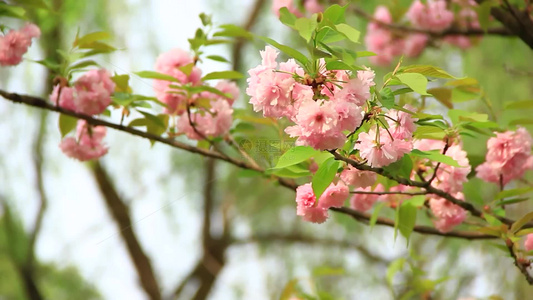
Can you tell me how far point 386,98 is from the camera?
1.47ft

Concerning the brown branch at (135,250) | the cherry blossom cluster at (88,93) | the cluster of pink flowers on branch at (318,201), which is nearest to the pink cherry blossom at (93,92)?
the cherry blossom cluster at (88,93)

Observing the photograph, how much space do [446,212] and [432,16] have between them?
0.82 metres

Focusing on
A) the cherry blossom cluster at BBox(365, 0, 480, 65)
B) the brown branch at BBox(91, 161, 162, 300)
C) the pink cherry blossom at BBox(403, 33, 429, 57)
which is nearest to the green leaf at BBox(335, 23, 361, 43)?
the cherry blossom cluster at BBox(365, 0, 480, 65)

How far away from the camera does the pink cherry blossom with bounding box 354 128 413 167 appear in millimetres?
456

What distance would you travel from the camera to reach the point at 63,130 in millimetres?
790

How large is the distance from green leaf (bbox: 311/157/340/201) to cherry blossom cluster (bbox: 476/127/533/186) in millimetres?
325

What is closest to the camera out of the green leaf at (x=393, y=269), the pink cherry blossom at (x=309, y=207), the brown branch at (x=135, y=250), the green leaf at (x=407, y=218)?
the pink cherry blossom at (x=309, y=207)

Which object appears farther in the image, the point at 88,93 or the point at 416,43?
the point at 416,43

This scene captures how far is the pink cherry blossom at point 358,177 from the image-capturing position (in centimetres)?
51

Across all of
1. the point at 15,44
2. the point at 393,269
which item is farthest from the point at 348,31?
the point at 393,269

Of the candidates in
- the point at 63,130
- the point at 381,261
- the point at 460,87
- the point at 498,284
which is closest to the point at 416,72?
the point at 460,87

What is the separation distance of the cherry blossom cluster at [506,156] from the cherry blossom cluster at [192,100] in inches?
12.6

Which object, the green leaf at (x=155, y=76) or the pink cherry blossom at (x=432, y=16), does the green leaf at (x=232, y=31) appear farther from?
the pink cherry blossom at (x=432, y=16)

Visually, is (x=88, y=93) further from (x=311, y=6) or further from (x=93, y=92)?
(x=311, y=6)
